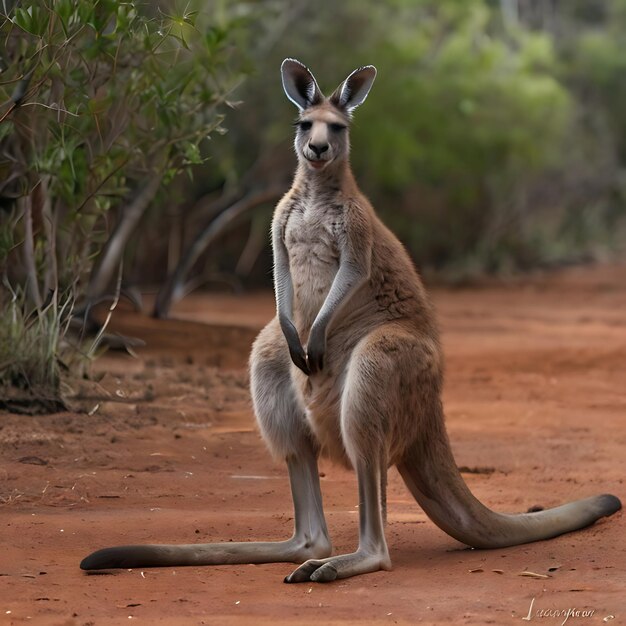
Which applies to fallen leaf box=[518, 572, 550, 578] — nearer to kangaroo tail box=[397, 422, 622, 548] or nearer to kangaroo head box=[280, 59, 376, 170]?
kangaroo tail box=[397, 422, 622, 548]

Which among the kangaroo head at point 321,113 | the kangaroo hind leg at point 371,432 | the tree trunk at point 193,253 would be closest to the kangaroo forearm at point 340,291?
the kangaroo hind leg at point 371,432

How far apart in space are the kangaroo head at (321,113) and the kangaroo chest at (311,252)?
0.18 meters

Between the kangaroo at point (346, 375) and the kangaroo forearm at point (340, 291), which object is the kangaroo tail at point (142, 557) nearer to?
the kangaroo at point (346, 375)

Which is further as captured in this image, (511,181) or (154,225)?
(511,181)

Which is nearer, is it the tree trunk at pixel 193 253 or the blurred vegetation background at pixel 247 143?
the blurred vegetation background at pixel 247 143

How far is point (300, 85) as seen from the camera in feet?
16.1

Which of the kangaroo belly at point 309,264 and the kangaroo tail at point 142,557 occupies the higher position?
the kangaroo belly at point 309,264

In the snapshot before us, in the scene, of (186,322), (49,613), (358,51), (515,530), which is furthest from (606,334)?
(49,613)

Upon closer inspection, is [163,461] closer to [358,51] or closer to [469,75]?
[358,51]

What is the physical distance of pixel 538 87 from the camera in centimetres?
1686

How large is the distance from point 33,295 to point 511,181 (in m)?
13.4

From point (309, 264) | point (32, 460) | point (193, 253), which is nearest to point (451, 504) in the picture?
point (309, 264)

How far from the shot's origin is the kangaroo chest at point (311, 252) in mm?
4684

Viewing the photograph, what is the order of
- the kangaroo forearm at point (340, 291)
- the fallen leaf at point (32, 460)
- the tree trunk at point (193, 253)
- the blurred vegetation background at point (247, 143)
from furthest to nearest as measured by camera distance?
the tree trunk at point (193, 253) → the blurred vegetation background at point (247, 143) → the fallen leaf at point (32, 460) → the kangaroo forearm at point (340, 291)
